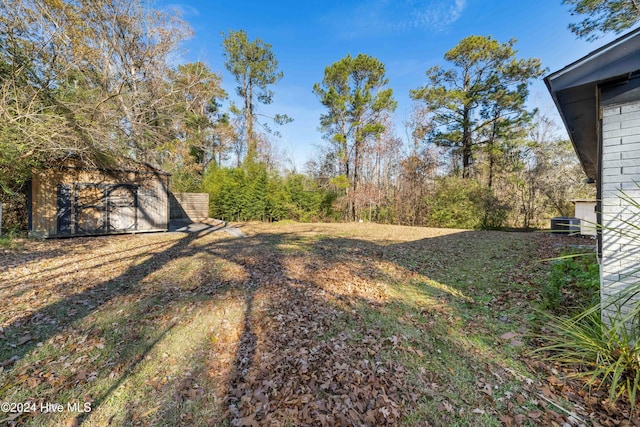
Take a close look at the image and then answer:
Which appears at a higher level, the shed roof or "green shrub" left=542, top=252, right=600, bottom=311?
the shed roof

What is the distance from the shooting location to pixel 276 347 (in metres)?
2.65

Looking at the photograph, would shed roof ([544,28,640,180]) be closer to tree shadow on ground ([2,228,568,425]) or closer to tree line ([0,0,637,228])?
tree shadow on ground ([2,228,568,425])

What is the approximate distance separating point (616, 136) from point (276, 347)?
150 inches

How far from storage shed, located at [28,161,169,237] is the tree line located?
0.59 metres

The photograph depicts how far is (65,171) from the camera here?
8109 mm

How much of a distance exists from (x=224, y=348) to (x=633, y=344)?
3718 millimetres

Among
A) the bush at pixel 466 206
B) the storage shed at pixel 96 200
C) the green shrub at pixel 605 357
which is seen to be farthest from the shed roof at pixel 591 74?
the storage shed at pixel 96 200

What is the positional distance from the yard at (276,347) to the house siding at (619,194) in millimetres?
1017

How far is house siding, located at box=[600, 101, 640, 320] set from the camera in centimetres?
218

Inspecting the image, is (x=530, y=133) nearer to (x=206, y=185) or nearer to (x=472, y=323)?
(x=472, y=323)

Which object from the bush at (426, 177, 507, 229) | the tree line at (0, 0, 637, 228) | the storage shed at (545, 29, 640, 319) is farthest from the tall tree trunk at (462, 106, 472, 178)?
the storage shed at (545, 29, 640, 319)

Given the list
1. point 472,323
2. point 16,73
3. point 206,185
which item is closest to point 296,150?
point 206,185

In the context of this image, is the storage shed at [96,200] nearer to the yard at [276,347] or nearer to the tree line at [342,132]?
the tree line at [342,132]

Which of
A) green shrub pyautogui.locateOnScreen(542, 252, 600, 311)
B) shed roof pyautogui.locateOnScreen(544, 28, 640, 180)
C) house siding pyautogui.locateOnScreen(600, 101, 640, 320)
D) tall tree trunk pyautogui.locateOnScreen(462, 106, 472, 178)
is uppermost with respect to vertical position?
tall tree trunk pyautogui.locateOnScreen(462, 106, 472, 178)
